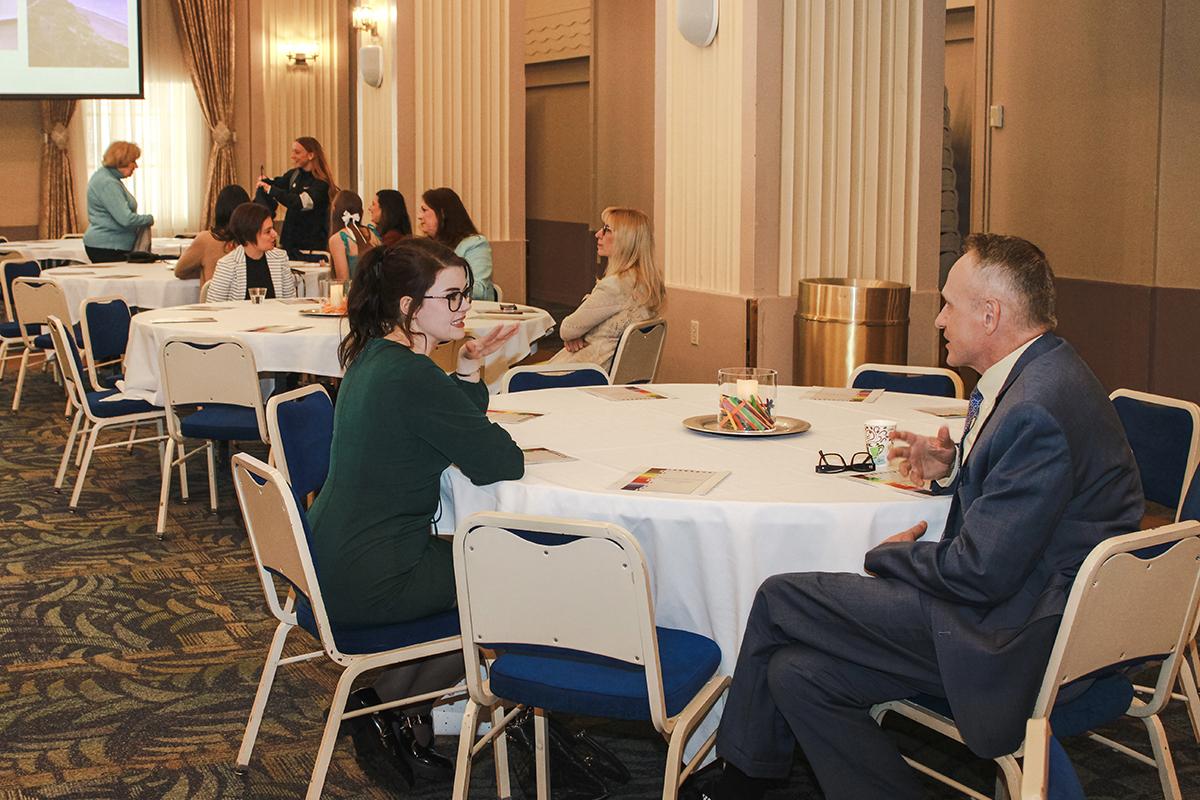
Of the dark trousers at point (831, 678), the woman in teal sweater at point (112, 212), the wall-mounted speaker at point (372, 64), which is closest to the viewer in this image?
the dark trousers at point (831, 678)

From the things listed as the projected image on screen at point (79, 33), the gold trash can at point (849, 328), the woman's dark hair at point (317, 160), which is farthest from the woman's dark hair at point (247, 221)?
the projected image on screen at point (79, 33)

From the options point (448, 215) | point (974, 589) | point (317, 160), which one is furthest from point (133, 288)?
point (974, 589)

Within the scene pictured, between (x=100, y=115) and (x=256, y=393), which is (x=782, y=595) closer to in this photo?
(x=256, y=393)

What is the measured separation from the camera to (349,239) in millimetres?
6875

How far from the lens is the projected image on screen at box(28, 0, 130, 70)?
1120 centimetres

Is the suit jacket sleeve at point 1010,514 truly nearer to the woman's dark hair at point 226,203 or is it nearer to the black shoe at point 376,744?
the black shoe at point 376,744

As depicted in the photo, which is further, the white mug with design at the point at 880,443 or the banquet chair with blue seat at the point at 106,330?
the banquet chair with blue seat at the point at 106,330

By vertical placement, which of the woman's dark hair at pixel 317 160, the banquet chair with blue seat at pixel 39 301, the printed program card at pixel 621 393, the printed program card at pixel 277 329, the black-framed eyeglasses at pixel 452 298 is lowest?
the printed program card at pixel 621 393

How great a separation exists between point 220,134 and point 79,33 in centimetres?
191

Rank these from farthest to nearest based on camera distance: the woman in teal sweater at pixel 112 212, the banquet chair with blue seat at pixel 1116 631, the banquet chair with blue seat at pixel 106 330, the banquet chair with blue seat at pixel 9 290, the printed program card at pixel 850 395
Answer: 1. the woman in teal sweater at pixel 112 212
2. the banquet chair with blue seat at pixel 9 290
3. the banquet chair with blue seat at pixel 106 330
4. the printed program card at pixel 850 395
5. the banquet chair with blue seat at pixel 1116 631

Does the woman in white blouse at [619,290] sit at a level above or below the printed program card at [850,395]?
above

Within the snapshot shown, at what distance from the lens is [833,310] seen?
16.3ft

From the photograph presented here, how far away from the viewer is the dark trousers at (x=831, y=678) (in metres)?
1.95

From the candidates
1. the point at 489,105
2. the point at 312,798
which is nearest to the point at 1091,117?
the point at 489,105
